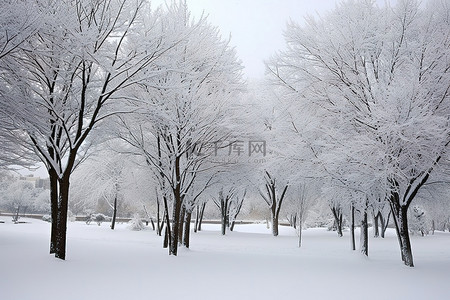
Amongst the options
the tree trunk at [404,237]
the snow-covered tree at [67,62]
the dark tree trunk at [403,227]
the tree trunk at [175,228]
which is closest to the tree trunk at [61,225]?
the snow-covered tree at [67,62]

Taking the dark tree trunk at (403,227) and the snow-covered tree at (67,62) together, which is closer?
the snow-covered tree at (67,62)

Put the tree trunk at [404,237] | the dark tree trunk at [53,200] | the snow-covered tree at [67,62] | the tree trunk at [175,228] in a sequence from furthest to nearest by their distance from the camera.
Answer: the tree trunk at [175,228] < the tree trunk at [404,237] < the dark tree trunk at [53,200] < the snow-covered tree at [67,62]

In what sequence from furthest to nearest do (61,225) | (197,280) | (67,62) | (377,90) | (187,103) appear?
(187,103), (377,90), (61,225), (67,62), (197,280)

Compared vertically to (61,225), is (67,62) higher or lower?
higher

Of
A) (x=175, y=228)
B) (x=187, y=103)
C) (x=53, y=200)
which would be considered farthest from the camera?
(x=175, y=228)

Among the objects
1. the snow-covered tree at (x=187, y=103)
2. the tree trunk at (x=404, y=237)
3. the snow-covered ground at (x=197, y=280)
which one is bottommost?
the snow-covered ground at (x=197, y=280)

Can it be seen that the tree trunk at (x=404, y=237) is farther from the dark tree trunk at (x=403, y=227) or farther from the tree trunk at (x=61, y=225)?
the tree trunk at (x=61, y=225)

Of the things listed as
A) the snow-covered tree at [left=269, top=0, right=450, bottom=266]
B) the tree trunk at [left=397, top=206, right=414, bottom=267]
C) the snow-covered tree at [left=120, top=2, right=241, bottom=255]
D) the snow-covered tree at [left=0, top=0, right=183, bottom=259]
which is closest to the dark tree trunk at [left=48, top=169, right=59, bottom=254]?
the snow-covered tree at [left=0, top=0, right=183, bottom=259]

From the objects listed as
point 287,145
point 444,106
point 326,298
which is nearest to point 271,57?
point 287,145

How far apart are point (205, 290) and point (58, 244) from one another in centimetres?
446

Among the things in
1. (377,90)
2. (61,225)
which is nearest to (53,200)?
(61,225)

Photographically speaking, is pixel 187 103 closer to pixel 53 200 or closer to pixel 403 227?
pixel 53 200

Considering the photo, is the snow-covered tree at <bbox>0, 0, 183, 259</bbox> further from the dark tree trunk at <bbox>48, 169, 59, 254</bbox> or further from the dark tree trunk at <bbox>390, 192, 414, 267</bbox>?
the dark tree trunk at <bbox>390, 192, 414, 267</bbox>

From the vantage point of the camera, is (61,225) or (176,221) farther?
(176,221)
